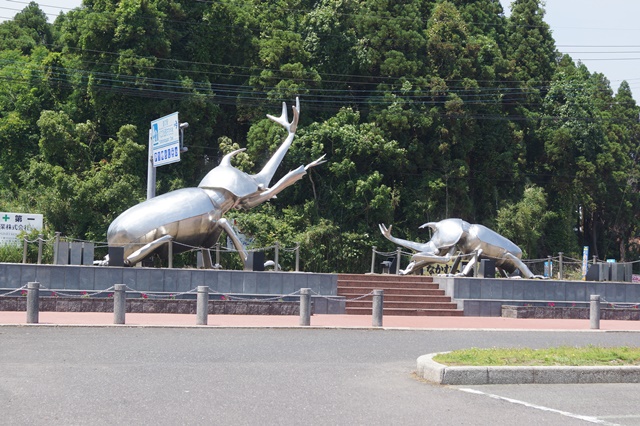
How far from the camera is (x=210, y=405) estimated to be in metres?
8.15

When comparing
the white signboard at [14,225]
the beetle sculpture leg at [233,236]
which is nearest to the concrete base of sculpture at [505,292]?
the beetle sculpture leg at [233,236]

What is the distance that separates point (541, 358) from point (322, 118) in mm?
28238

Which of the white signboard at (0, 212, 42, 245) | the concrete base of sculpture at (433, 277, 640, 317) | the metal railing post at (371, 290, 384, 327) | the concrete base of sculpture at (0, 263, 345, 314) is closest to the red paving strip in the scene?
the metal railing post at (371, 290, 384, 327)

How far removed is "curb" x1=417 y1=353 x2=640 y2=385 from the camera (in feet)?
32.4

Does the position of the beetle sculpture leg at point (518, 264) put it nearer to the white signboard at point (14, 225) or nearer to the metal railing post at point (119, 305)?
the metal railing post at point (119, 305)

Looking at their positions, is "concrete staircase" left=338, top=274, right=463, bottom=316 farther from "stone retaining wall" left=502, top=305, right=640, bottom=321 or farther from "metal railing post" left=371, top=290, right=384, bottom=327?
"metal railing post" left=371, top=290, right=384, bottom=327

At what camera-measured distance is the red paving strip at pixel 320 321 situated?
55.4 ft

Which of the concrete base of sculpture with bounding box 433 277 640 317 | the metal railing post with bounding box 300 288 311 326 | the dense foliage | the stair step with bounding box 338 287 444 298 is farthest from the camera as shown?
the dense foliage

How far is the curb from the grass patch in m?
0.22

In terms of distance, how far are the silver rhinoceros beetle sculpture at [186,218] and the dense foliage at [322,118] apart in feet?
34.8

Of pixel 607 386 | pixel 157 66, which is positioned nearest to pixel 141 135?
pixel 157 66

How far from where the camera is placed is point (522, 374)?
33.2ft

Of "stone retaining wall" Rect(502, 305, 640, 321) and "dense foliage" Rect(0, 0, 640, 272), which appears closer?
"stone retaining wall" Rect(502, 305, 640, 321)

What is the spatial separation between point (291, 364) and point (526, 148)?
33.9 m
